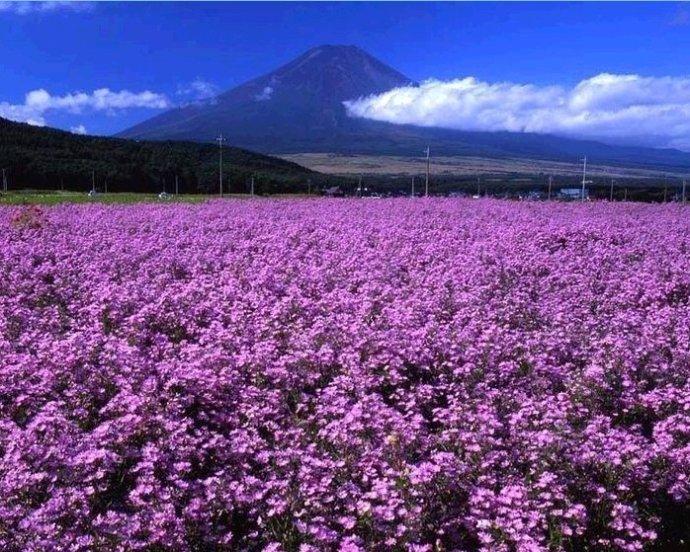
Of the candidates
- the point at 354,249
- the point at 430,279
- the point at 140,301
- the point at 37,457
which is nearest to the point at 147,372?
the point at 37,457

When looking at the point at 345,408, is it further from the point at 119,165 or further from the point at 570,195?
the point at 119,165

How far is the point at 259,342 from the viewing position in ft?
25.2

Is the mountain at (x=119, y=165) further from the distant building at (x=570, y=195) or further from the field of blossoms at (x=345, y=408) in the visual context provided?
the field of blossoms at (x=345, y=408)

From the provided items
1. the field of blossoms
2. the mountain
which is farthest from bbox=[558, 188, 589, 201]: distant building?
the field of blossoms

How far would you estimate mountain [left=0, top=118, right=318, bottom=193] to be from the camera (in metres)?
97.5

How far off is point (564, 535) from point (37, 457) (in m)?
3.57

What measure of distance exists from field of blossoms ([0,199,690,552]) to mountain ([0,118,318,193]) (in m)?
86.2

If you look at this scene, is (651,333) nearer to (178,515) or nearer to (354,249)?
(178,515)


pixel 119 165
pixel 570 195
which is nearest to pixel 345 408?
pixel 570 195

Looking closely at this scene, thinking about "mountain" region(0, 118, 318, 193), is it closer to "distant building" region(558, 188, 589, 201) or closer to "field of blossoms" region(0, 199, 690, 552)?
"distant building" region(558, 188, 589, 201)

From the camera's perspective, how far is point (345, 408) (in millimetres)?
6113

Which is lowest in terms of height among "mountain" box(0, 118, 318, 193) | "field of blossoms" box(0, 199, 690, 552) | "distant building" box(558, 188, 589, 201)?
"field of blossoms" box(0, 199, 690, 552)

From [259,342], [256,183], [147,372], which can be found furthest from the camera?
[256,183]

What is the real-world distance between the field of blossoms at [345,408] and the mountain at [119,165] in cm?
8619
